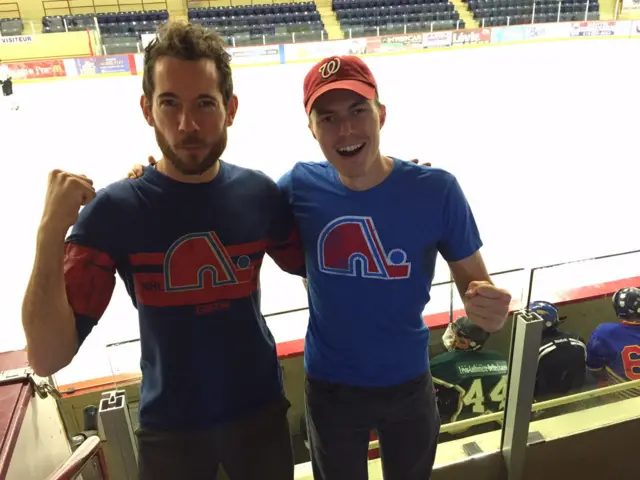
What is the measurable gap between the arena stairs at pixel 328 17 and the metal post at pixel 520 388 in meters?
12.1

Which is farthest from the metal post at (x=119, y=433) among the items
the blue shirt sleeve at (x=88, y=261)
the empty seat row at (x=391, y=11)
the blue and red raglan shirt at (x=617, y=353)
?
the empty seat row at (x=391, y=11)

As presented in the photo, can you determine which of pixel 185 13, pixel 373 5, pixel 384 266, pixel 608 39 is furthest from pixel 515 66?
pixel 384 266

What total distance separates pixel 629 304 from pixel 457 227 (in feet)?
3.18

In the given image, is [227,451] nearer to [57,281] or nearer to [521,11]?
[57,281]

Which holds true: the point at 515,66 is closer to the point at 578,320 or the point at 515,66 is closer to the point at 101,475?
the point at 578,320

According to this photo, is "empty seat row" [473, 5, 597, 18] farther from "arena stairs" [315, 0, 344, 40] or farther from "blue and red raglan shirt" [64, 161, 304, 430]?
"blue and red raglan shirt" [64, 161, 304, 430]

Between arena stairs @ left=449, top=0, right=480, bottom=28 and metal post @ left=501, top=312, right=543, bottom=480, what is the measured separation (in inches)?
515

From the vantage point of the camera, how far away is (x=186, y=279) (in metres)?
0.97

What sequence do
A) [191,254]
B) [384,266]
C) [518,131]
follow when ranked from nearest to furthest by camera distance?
[191,254] → [384,266] → [518,131]

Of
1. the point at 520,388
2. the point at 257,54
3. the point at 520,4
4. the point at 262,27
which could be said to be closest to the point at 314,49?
the point at 257,54

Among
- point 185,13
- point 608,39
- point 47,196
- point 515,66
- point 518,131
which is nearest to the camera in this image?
point 47,196

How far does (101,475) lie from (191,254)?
0.39 m

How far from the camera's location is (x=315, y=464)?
3.95ft

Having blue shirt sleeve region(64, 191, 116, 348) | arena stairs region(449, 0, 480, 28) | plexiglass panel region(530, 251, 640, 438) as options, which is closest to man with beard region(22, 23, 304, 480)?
blue shirt sleeve region(64, 191, 116, 348)
